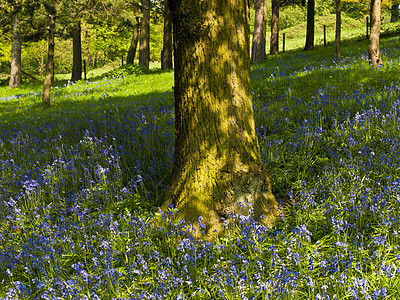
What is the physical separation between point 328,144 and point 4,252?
4.29m

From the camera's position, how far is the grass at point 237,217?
106 inches

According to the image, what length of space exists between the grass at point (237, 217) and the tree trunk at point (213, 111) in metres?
0.36

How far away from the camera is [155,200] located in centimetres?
437

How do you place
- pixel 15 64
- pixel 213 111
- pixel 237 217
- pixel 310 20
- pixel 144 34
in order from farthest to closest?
pixel 15 64 < pixel 144 34 < pixel 310 20 < pixel 213 111 < pixel 237 217

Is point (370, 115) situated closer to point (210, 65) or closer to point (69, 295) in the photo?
point (210, 65)

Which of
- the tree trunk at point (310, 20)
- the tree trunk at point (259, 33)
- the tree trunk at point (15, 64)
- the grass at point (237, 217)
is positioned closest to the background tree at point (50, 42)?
the grass at point (237, 217)

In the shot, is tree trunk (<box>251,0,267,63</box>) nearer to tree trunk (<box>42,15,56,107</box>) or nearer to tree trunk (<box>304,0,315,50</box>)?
tree trunk (<box>304,0,315,50</box>)

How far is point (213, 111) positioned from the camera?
351cm

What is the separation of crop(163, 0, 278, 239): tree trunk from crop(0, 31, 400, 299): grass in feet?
1.19

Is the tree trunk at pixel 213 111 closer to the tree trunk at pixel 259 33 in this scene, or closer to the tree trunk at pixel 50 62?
the tree trunk at pixel 50 62

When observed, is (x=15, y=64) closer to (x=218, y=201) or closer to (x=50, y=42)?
(x=50, y=42)

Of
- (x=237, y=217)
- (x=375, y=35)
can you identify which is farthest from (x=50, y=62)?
(x=375, y=35)

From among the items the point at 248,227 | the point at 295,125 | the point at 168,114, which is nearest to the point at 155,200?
the point at 248,227

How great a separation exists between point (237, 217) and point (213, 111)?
114cm
